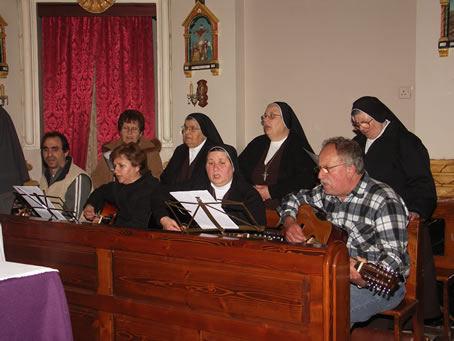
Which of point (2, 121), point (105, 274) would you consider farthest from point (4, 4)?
point (105, 274)

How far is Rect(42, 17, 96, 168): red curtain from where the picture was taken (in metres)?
7.73

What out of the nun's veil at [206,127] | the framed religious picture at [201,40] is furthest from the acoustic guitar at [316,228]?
the framed religious picture at [201,40]

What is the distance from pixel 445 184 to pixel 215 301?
146 inches

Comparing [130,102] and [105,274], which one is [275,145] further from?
[130,102]

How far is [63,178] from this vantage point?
5.02 m

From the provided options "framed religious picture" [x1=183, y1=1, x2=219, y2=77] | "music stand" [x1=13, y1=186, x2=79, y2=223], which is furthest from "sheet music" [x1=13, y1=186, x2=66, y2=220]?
"framed religious picture" [x1=183, y1=1, x2=219, y2=77]

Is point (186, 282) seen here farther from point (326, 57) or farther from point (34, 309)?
point (326, 57)

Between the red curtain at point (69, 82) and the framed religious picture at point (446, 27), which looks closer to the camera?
the framed religious picture at point (446, 27)

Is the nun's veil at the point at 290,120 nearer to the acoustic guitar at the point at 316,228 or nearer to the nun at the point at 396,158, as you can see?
the nun at the point at 396,158

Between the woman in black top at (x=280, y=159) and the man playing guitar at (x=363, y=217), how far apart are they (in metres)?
1.42

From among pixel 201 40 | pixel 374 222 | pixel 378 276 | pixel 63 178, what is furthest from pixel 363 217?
pixel 201 40

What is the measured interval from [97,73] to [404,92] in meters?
4.27

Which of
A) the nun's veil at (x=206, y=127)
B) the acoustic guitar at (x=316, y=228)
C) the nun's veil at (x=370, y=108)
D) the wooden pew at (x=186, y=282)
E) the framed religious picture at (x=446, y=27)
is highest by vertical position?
the framed religious picture at (x=446, y=27)

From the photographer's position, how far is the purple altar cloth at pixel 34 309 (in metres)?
2.35
